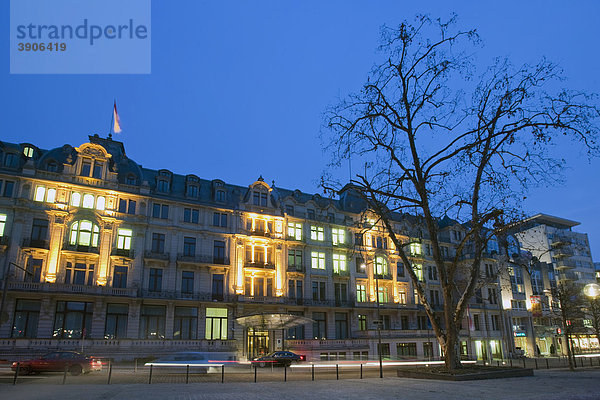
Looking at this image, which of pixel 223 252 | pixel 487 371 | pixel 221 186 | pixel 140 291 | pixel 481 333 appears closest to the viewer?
pixel 487 371

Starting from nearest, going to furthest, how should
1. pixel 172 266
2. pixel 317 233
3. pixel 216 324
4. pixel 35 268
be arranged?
1. pixel 35 268
2. pixel 172 266
3. pixel 216 324
4. pixel 317 233

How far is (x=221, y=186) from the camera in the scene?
47656 millimetres

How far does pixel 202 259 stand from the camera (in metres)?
42.9

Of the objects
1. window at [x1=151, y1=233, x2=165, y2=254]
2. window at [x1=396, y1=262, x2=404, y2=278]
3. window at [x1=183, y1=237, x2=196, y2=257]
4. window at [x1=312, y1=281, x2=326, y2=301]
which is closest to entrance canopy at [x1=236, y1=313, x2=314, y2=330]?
window at [x1=183, y1=237, x2=196, y2=257]

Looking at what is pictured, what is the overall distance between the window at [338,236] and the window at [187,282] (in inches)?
707

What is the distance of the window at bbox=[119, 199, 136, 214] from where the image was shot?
41.2 meters

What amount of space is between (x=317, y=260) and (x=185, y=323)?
16698mm

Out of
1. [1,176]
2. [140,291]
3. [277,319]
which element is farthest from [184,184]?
[277,319]

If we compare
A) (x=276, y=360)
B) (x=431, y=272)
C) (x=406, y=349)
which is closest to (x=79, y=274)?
(x=276, y=360)

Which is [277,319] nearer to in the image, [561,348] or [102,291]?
[102,291]

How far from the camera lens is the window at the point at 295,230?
49656 mm

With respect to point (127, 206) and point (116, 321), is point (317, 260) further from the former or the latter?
point (116, 321)

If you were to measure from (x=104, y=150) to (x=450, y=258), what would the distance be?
4744cm

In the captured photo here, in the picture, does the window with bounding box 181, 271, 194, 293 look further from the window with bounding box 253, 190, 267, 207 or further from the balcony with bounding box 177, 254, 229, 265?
the window with bounding box 253, 190, 267, 207
